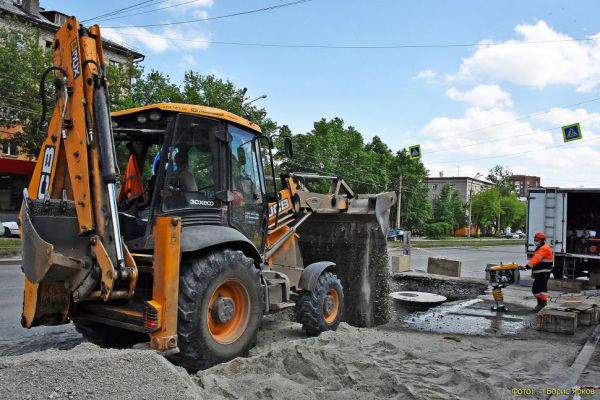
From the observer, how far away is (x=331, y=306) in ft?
23.1

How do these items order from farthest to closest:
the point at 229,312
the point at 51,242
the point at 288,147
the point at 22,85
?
the point at 22,85 → the point at 288,147 → the point at 229,312 → the point at 51,242

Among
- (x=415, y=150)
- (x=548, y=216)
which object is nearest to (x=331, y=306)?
(x=548, y=216)

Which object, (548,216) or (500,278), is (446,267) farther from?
(500,278)

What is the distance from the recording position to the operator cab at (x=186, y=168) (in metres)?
5.21

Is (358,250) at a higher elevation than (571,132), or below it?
below

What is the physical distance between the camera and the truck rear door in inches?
577

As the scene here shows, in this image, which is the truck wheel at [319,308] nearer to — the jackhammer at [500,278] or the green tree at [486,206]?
the jackhammer at [500,278]

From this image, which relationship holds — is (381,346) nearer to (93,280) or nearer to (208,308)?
(208,308)

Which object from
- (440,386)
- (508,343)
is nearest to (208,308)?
(440,386)

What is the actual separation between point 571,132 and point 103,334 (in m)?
15.9

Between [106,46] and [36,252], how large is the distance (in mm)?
35692

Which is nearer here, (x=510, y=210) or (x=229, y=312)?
(x=229, y=312)

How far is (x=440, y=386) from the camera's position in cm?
468

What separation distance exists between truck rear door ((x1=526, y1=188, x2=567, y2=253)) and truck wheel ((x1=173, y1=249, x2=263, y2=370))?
12047mm
